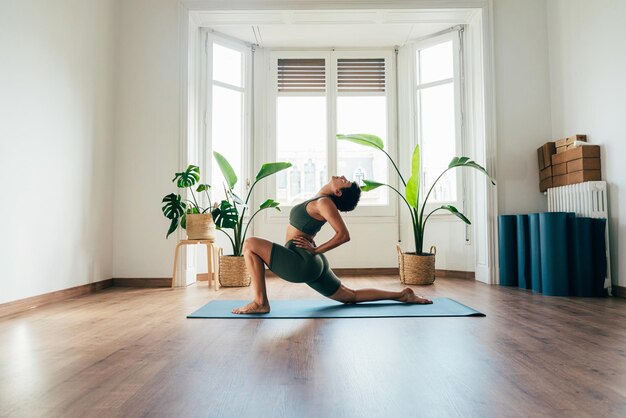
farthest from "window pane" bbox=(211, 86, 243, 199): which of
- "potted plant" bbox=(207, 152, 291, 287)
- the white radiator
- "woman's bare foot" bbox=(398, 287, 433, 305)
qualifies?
the white radiator

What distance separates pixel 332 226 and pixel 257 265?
19.2 inches

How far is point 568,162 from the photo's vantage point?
11.5 feet

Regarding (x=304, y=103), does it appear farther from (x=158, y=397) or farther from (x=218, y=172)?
(x=158, y=397)

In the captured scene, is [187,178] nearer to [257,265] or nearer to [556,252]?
[257,265]

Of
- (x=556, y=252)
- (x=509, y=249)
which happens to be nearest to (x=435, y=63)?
(x=509, y=249)

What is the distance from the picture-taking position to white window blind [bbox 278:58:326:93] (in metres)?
5.15

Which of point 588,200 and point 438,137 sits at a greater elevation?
point 438,137

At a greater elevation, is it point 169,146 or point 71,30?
point 71,30

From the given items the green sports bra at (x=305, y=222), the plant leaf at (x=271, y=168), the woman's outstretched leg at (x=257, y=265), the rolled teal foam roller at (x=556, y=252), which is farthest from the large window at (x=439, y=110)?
the woman's outstretched leg at (x=257, y=265)

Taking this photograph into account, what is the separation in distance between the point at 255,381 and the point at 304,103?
4.22 meters

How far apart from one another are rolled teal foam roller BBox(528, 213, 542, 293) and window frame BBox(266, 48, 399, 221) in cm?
184

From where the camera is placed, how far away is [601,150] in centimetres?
331

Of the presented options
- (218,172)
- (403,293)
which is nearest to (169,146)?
(218,172)

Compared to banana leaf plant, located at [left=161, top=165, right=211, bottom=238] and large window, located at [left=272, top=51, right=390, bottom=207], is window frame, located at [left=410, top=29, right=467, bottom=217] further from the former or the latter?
banana leaf plant, located at [left=161, top=165, right=211, bottom=238]
